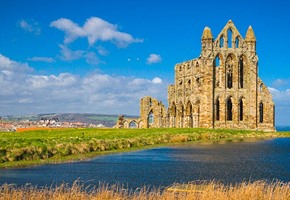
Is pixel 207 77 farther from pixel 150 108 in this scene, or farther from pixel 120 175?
pixel 120 175

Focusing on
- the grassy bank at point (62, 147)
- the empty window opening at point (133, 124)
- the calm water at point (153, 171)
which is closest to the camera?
the calm water at point (153, 171)

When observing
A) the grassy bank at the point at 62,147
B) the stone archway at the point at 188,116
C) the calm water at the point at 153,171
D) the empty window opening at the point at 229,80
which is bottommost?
the calm water at the point at 153,171

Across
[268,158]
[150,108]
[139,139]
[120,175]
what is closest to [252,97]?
[150,108]

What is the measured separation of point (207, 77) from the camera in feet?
317

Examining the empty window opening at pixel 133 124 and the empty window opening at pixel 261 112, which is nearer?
the empty window opening at pixel 261 112

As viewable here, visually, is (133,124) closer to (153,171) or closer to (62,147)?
(62,147)

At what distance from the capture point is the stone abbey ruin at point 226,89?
96.8 m

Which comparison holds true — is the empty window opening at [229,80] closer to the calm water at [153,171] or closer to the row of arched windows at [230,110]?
the row of arched windows at [230,110]

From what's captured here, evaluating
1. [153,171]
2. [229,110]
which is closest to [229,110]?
[229,110]

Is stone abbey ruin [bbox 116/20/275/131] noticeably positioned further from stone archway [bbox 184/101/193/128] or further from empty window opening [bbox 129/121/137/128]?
empty window opening [bbox 129/121/137/128]

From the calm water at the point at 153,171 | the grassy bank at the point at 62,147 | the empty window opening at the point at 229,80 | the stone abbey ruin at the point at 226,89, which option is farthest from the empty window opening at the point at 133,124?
the calm water at the point at 153,171

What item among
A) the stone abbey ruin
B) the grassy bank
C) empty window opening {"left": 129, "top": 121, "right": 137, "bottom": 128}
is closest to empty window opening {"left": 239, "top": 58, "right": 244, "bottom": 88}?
the stone abbey ruin

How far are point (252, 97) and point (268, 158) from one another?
189 ft

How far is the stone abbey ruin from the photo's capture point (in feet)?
317
